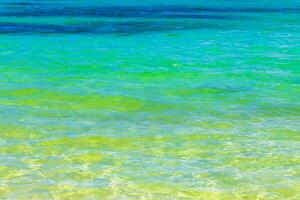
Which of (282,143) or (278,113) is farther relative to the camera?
(278,113)

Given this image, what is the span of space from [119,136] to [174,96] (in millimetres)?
3174

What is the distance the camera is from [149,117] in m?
10.1

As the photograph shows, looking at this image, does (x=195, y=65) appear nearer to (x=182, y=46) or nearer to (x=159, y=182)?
(x=182, y=46)

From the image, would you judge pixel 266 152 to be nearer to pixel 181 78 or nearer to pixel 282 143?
pixel 282 143

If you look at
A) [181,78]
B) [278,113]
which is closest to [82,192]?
[278,113]

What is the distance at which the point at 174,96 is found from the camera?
11883 mm

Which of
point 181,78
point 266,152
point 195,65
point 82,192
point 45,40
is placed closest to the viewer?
point 82,192

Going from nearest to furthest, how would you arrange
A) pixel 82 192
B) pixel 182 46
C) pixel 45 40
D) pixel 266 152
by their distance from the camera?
1. pixel 82 192
2. pixel 266 152
3. pixel 182 46
4. pixel 45 40

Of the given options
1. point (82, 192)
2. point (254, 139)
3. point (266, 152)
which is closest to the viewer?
point (82, 192)

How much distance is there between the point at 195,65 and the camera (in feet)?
52.6

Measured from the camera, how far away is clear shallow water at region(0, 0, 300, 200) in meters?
6.96

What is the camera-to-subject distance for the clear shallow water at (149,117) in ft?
22.9

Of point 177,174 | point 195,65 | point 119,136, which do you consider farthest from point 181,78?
point 177,174

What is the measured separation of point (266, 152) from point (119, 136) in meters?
1.82
